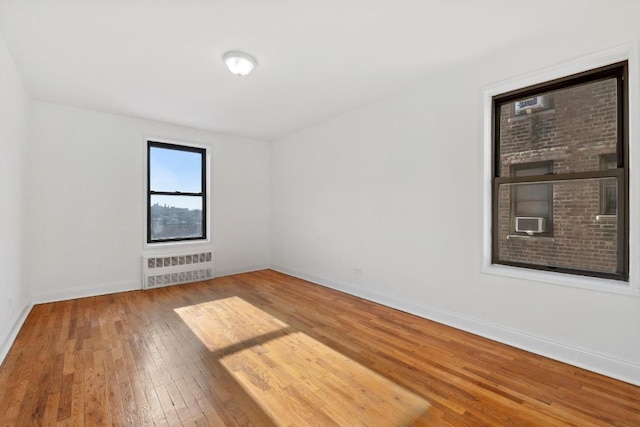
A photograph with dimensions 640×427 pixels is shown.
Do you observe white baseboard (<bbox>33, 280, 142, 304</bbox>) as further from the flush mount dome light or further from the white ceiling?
the flush mount dome light

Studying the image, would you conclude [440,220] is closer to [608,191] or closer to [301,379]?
[608,191]

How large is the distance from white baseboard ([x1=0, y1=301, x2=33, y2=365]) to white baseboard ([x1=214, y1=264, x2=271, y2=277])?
95.7 inches

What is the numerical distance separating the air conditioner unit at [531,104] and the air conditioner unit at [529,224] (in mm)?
1014

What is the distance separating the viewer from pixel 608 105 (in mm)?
2318

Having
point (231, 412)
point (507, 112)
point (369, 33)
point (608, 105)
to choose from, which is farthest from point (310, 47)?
point (231, 412)

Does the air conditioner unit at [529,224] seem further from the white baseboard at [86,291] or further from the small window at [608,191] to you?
the white baseboard at [86,291]

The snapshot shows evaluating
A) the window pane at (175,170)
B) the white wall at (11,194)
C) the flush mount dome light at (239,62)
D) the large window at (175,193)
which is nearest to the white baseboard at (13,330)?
the white wall at (11,194)

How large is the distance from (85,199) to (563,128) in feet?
18.9

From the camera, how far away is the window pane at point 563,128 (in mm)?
2338

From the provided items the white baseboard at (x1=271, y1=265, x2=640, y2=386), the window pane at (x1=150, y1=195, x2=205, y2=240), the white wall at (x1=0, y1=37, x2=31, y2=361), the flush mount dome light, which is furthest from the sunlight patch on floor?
the flush mount dome light

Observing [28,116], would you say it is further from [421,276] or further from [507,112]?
[507,112]

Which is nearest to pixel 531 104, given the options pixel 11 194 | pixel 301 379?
pixel 301 379

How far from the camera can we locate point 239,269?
5.56 m

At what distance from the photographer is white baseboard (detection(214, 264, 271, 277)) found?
5314 millimetres
